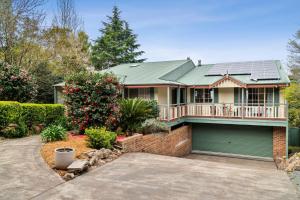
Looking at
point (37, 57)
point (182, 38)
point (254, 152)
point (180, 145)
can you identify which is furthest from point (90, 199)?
point (182, 38)

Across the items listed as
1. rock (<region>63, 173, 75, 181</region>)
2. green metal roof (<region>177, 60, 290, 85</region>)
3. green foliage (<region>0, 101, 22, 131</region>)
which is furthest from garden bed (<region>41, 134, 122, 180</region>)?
green metal roof (<region>177, 60, 290, 85</region>)

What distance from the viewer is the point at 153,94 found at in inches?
680

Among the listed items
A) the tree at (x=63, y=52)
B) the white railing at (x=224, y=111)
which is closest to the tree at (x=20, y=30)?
the tree at (x=63, y=52)

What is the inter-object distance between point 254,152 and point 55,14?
2252cm

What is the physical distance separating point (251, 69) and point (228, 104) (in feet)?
10.7

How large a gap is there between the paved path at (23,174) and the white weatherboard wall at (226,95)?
12247 millimetres

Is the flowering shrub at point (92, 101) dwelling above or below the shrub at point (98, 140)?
above

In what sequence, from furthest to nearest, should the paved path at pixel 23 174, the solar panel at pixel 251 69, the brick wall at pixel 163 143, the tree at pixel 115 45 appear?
1. the tree at pixel 115 45
2. the solar panel at pixel 251 69
3. the brick wall at pixel 163 143
4. the paved path at pixel 23 174

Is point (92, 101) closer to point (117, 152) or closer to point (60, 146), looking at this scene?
point (60, 146)

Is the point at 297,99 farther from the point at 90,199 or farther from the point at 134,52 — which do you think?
the point at 134,52

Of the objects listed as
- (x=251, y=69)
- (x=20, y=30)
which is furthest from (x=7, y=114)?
(x=251, y=69)

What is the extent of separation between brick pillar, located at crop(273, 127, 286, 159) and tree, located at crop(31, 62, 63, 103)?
1917 cm

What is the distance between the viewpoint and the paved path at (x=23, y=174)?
5578 mm

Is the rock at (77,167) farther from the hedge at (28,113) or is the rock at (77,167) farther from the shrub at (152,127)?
the hedge at (28,113)
